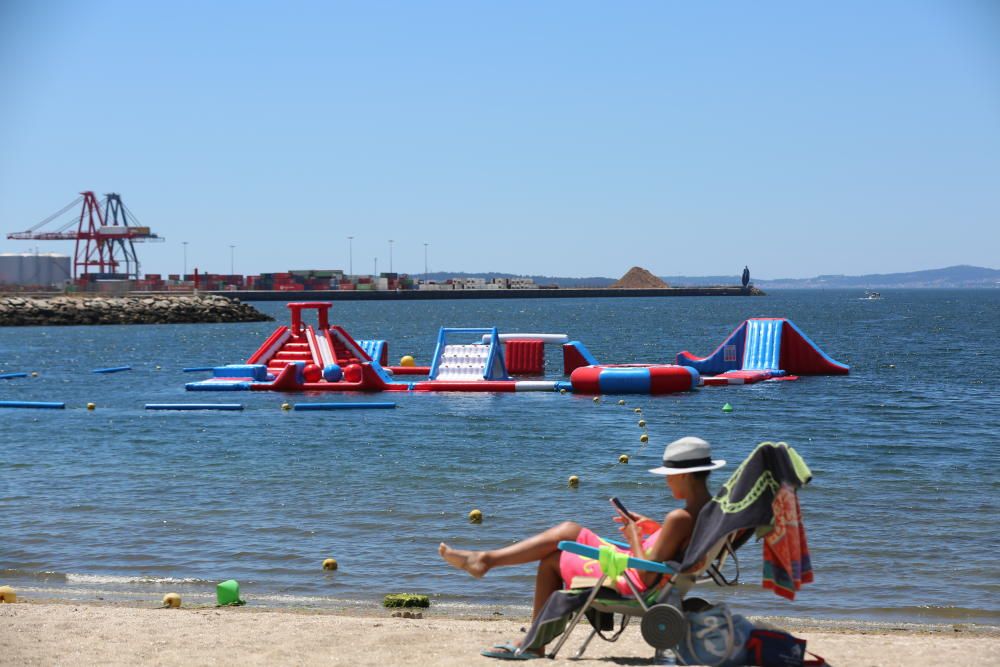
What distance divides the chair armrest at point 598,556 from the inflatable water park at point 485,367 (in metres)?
21.6

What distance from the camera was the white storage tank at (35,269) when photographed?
13288cm

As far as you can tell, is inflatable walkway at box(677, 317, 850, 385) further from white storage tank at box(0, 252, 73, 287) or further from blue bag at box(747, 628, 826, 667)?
white storage tank at box(0, 252, 73, 287)

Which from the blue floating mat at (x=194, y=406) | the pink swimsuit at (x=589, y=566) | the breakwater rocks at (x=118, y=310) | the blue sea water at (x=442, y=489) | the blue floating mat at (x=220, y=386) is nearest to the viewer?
the pink swimsuit at (x=589, y=566)

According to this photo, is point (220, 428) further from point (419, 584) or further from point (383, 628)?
point (383, 628)

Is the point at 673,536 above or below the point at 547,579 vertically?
above

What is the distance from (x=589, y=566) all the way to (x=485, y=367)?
74.9ft

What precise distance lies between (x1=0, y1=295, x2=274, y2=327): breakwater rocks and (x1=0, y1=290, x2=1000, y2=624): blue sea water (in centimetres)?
6197

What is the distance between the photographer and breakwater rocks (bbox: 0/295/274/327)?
89188 mm

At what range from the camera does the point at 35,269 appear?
442ft

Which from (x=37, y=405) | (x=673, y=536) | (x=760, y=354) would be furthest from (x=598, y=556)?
(x=760, y=354)

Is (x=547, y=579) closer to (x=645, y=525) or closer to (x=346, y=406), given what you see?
(x=645, y=525)

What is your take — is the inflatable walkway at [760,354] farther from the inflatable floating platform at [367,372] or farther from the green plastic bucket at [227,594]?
the green plastic bucket at [227,594]

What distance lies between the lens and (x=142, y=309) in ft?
315

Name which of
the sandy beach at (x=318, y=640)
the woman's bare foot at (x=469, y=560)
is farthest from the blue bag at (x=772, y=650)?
the woman's bare foot at (x=469, y=560)
